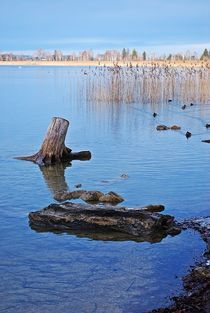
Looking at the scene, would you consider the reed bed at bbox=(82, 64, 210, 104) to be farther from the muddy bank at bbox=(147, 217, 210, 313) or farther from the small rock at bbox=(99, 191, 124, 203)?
the muddy bank at bbox=(147, 217, 210, 313)

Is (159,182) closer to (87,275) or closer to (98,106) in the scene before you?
(87,275)

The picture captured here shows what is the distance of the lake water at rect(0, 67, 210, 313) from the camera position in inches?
251

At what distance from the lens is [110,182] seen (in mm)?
11969

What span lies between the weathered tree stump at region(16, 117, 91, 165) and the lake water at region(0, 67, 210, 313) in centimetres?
42

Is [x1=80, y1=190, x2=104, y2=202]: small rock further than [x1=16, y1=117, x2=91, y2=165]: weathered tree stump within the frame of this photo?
No

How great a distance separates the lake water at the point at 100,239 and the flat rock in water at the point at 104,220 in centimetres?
22

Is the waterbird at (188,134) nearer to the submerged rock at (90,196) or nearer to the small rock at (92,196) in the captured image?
the submerged rock at (90,196)

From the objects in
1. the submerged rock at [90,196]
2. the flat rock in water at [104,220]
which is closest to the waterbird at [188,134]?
the submerged rock at [90,196]

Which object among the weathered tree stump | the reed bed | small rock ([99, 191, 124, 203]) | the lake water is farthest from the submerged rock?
the reed bed

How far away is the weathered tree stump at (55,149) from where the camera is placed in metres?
14.3

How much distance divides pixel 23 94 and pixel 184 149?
74.8 feet

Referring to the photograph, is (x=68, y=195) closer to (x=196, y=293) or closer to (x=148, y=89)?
(x=196, y=293)

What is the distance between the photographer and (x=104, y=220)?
841 cm

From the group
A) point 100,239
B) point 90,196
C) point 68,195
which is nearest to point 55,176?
point 68,195
